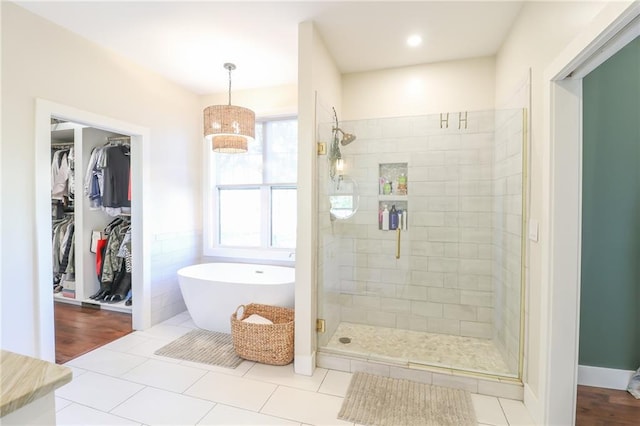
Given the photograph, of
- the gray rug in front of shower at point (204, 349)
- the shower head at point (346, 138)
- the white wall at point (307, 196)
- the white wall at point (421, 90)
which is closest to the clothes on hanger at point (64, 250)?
the gray rug in front of shower at point (204, 349)

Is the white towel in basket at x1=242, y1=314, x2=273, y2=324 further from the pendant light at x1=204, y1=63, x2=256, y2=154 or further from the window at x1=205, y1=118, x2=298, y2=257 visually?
the pendant light at x1=204, y1=63, x2=256, y2=154

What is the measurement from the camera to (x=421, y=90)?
2959 mm

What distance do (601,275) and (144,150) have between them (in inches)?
159

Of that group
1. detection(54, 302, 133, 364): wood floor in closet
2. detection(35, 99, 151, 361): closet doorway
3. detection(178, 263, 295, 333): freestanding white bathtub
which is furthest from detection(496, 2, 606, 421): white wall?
detection(54, 302, 133, 364): wood floor in closet

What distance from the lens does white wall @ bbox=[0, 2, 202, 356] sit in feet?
6.63

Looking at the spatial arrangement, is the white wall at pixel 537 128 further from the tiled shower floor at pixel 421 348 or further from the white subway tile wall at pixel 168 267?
the white subway tile wall at pixel 168 267

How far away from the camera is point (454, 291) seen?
2830mm

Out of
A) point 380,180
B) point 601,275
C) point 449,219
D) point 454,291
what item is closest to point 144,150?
point 380,180

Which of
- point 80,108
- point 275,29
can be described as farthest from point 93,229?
point 275,29

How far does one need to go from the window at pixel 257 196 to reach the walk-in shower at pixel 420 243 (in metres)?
0.90

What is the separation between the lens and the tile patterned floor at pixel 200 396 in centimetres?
180

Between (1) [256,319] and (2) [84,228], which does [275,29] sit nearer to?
(1) [256,319]

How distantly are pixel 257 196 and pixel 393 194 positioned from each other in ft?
5.56

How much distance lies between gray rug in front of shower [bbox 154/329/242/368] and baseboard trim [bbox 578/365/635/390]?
8.58 feet
